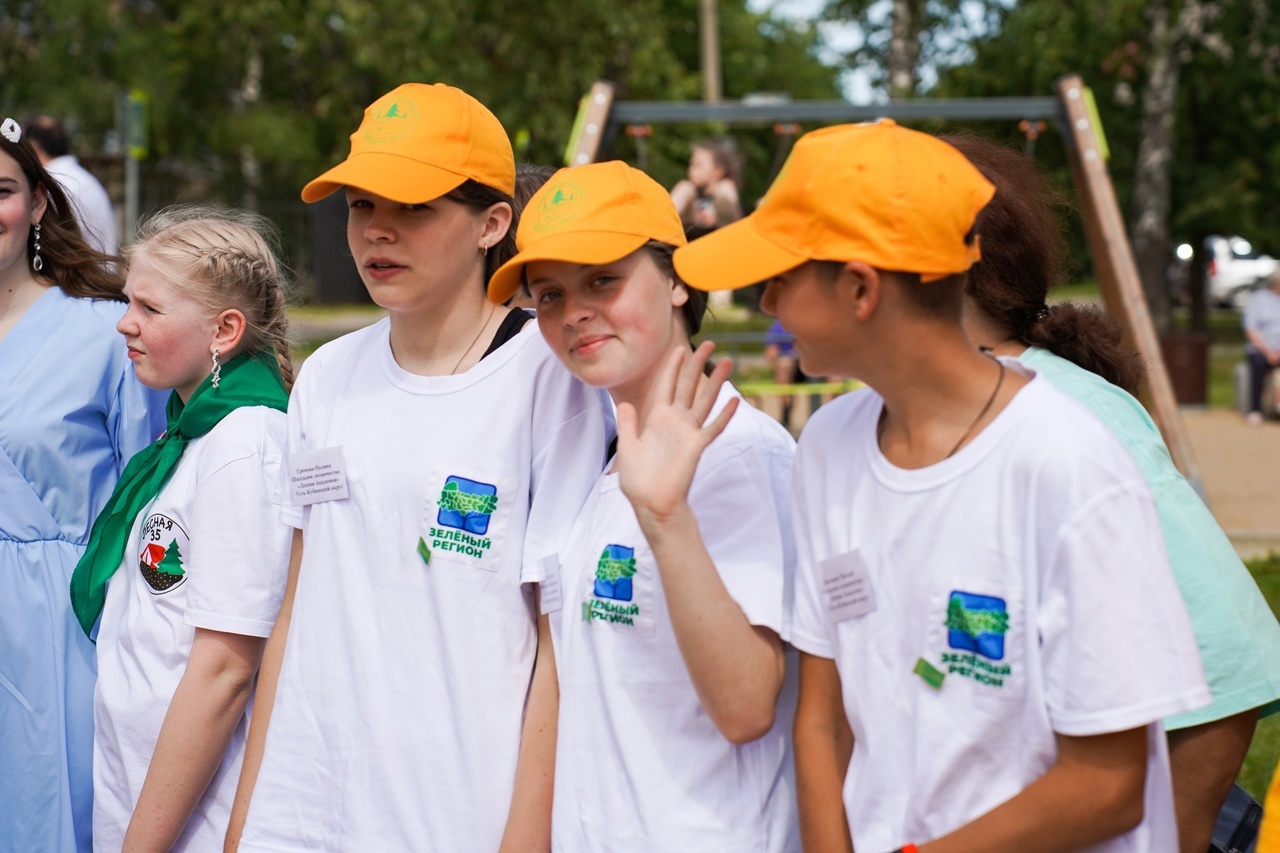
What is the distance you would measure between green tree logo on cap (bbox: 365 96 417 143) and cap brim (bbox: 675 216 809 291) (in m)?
0.66

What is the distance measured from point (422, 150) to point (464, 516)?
2.09 feet

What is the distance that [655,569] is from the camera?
2057mm

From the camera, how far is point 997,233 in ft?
7.79

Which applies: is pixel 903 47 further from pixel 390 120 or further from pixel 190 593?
Answer: pixel 190 593

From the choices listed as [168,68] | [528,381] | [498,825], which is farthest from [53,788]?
[168,68]

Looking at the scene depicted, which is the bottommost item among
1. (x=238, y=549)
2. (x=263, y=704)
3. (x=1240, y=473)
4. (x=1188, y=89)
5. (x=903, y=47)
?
(x=263, y=704)

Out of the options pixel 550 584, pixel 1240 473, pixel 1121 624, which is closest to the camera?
pixel 1121 624

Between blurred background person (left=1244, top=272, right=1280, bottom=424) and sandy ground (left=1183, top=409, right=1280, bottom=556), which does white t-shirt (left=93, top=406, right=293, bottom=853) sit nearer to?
sandy ground (left=1183, top=409, right=1280, bottom=556)

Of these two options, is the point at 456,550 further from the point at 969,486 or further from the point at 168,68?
the point at 168,68

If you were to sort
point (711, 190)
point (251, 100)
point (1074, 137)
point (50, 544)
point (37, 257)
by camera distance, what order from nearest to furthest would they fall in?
1. point (50, 544)
2. point (37, 257)
3. point (1074, 137)
4. point (711, 190)
5. point (251, 100)

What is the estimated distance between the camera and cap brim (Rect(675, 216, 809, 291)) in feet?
5.98

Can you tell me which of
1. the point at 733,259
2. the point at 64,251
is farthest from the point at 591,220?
the point at 64,251

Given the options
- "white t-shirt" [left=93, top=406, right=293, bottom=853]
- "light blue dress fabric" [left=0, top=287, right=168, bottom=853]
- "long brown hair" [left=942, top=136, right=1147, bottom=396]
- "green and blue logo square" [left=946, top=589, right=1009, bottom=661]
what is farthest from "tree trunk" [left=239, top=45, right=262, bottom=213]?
"green and blue logo square" [left=946, top=589, right=1009, bottom=661]

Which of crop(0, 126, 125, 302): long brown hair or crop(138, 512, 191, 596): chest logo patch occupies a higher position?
crop(0, 126, 125, 302): long brown hair
